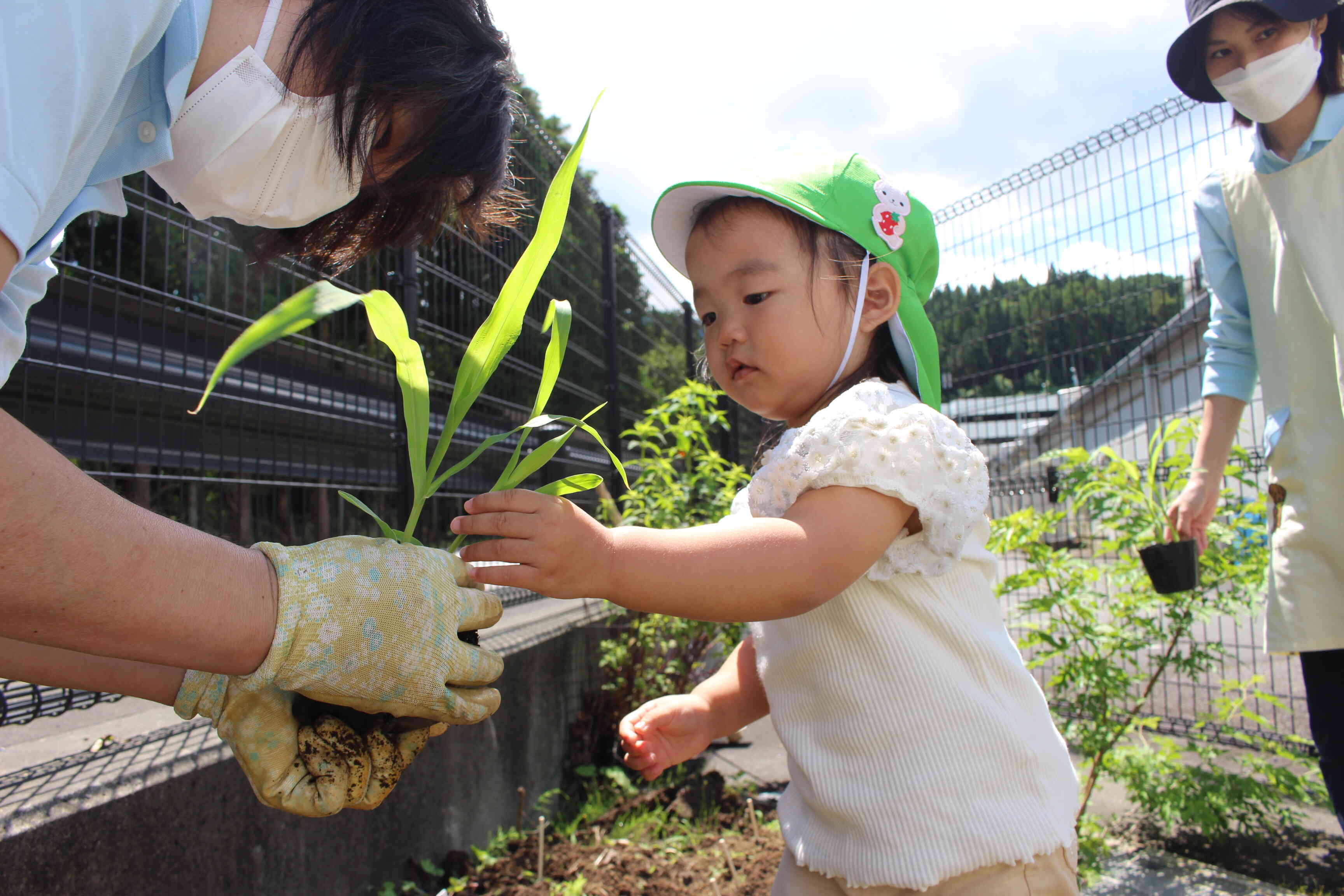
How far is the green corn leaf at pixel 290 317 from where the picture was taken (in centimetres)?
66

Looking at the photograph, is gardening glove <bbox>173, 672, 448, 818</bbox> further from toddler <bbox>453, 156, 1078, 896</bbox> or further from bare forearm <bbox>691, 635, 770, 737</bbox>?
bare forearm <bbox>691, 635, 770, 737</bbox>

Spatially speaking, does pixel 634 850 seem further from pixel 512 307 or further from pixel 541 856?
pixel 512 307

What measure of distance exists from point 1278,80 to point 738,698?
1.93 m

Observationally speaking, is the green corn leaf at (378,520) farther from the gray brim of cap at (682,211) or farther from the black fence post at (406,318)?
the black fence post at (406,318)

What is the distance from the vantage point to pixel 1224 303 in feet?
7.06

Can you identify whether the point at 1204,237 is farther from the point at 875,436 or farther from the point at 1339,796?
the point at 875,436

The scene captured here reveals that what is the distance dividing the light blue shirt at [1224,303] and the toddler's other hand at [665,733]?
65.8 inches

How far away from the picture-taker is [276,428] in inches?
92.5

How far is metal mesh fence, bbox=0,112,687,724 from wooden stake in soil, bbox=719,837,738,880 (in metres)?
1.44

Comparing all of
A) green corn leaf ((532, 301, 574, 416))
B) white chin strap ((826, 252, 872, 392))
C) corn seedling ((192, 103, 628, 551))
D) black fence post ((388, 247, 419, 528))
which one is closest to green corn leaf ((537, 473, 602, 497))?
corn seedling ((192, 103, 628, 551))

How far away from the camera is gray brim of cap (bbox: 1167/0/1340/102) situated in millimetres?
1850

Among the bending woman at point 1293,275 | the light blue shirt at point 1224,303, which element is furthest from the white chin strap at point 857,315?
the light blue shirt at point 1224,303

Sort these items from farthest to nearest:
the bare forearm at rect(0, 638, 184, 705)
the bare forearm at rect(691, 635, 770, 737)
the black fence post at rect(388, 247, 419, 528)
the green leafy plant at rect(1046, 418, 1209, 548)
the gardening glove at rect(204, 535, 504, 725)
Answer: the black fence post at rect(388, 247, 419, 528), the green leafy plant at rect(1046, 418, 1209, 548), the bare forearm at rect(691, 635, 770, 737), the bare forearm at rect(0, 638, 184, 705), the gardening glove at rect(204, 535, 504, 725)

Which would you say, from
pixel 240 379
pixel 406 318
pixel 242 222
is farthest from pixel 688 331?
pixel 242 222
